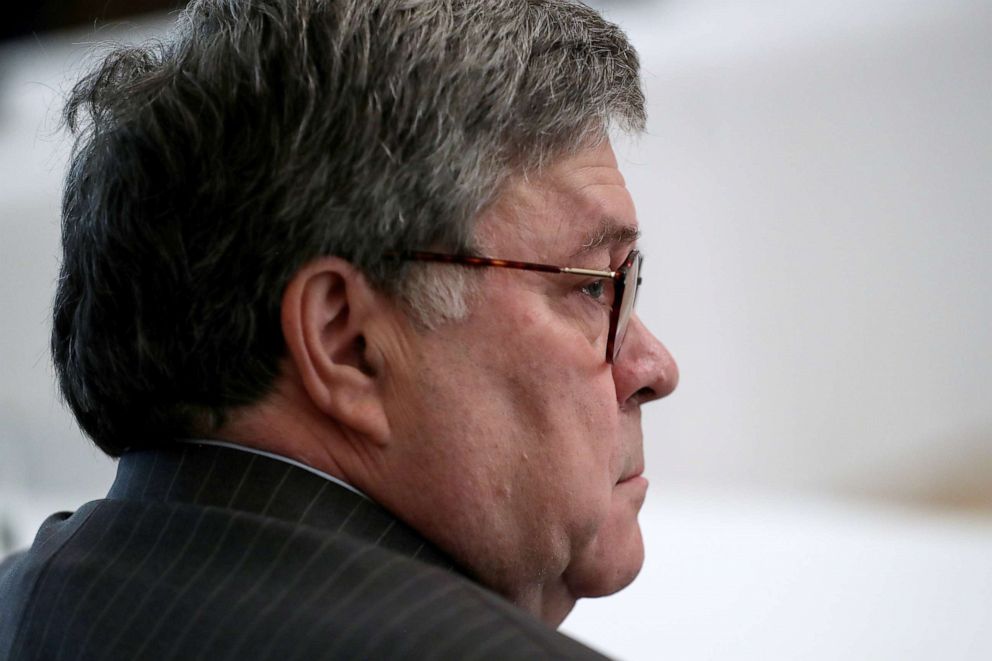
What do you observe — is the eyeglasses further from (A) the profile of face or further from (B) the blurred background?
(B) the blurred background

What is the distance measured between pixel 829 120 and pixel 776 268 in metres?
0.35

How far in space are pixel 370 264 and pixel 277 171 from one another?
0.11 metres

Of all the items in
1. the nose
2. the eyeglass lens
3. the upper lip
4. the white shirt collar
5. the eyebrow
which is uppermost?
the eyebrow

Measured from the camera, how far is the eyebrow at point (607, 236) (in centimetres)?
98

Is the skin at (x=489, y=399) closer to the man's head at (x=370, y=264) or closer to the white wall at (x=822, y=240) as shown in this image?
the man's head at (x=370, y=264)

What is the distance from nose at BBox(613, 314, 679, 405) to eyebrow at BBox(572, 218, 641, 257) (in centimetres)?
11

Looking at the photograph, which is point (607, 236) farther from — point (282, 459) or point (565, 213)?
point (282, 459)

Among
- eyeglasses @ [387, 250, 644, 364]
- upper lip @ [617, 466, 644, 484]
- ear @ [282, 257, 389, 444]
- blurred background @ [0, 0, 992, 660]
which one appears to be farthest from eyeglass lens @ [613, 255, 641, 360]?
blurred background @ [0, 0, 992, 660]

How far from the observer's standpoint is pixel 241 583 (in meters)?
0.73

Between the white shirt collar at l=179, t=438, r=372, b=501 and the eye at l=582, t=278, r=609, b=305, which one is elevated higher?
the eye at l=582, t=278, r=609, b=305

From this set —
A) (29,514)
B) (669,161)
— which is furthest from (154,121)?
(29,514)

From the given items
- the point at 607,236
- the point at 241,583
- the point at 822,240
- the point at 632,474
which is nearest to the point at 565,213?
the point at 607,236

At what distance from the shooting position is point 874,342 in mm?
2227

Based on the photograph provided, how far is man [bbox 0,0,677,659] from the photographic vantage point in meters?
0.85
